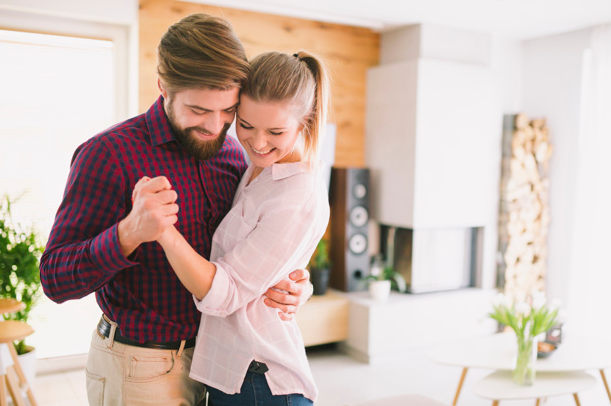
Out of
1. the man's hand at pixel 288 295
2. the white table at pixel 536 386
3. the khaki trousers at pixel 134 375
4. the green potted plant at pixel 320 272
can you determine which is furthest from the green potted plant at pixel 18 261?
the white table at pixel 536 386

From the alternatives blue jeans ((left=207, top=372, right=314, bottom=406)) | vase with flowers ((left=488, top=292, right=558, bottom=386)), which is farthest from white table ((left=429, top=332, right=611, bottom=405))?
blue jeans ((left=207, top=372, right=314, bottom=406))

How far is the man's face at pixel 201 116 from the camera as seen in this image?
46.9 inches

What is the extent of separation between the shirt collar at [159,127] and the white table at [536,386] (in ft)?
6.88

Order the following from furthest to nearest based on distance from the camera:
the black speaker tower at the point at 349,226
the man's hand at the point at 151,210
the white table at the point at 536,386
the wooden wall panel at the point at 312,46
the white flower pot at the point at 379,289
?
1. the black speaker tower at the point at 349,226
2. the white flower pot at the point at 379,289
3. the wooden wall panel at the point at 312,46
4. the white table at the point at 536,386
5. the man's hand at the point at 151,210

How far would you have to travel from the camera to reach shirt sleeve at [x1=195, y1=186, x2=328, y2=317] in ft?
3.84

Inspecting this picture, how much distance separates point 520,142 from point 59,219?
4.22m

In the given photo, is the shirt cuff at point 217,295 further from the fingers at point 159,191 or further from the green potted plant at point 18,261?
the green potted plant at point 18,261

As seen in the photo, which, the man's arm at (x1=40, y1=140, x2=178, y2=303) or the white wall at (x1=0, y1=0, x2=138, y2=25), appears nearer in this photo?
the man's arm at (x1=40, y1=140, x2=178, y2=303)

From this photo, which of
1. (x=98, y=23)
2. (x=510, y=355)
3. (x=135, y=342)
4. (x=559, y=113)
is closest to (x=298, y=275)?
(x=135, y=342)

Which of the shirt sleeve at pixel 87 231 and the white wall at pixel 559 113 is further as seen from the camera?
the white wall at pixel 559 113

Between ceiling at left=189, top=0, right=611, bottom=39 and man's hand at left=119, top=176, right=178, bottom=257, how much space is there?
2954mm

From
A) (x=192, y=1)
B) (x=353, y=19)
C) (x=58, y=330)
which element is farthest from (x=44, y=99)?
(x=353, y=19)

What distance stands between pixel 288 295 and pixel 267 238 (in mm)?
176

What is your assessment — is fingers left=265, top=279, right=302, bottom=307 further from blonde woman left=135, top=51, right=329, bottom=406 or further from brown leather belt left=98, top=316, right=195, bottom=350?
brown leather belt left=98, top=316, right=195, bottom=350
